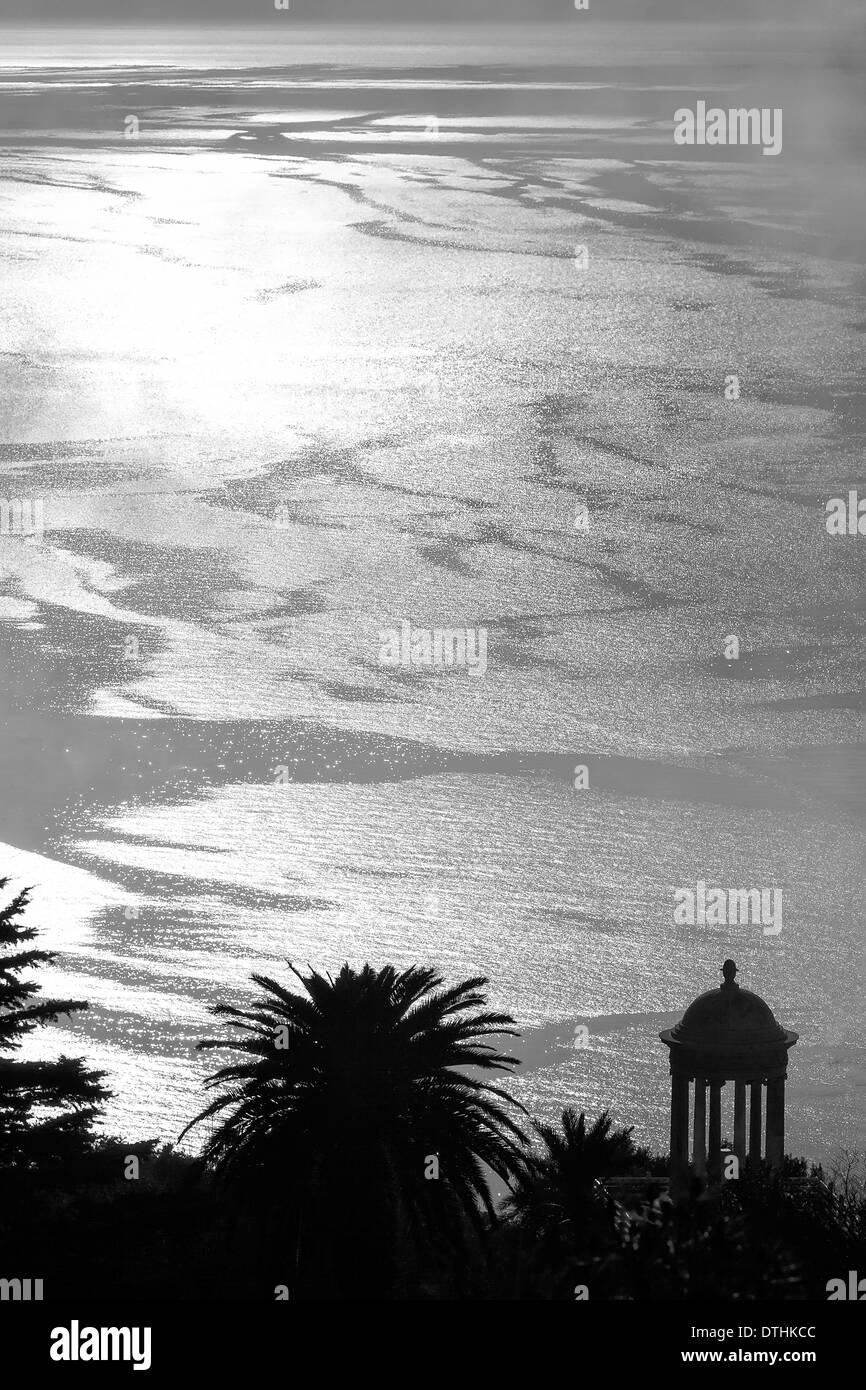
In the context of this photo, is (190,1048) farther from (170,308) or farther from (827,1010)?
(170,308)

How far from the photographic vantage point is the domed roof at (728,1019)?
31.4 meters

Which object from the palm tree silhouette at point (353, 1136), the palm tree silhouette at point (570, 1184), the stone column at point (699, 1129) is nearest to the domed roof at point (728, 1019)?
the stone column at point (699, 1129)

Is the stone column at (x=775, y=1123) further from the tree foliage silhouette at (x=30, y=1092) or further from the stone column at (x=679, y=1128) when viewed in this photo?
the tree foliage silhouette at (x=30, y=1092)

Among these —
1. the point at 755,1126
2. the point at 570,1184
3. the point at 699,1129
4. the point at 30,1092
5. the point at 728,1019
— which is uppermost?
the point at 728,1019

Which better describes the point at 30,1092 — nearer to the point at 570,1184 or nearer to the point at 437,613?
the point at 570,1184

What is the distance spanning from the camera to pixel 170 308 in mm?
189250

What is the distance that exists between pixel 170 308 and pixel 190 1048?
126 metres

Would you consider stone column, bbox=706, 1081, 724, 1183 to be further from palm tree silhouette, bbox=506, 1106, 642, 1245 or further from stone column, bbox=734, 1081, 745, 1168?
palm tree silhouette, bbox=506, 1106, 642, 1245

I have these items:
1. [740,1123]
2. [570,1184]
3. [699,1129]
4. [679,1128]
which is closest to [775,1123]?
[740,1123]

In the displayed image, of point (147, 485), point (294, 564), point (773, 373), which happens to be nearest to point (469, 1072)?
point (294, 564)

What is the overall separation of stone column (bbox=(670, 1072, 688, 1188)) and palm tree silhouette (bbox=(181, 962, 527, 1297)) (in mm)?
4664

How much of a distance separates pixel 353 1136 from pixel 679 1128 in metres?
7.83

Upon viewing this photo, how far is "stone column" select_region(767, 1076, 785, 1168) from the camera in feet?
105

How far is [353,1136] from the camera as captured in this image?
26391mm
